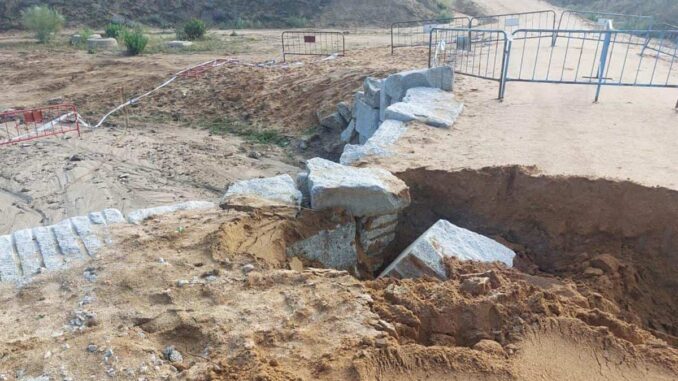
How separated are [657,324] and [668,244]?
84cm

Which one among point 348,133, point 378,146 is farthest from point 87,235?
point 348,133

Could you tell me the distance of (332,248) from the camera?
4.98 m

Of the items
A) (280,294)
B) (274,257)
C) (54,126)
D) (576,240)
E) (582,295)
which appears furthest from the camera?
(54,126)

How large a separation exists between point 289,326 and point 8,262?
2.27 meters

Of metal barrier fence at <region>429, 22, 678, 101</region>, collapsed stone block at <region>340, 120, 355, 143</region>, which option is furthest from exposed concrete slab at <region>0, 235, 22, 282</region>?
metal barrier fence at <region>429, 22, 678, 101</region>

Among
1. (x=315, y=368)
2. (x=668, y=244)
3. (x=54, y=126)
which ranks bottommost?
(x=54, y=126)

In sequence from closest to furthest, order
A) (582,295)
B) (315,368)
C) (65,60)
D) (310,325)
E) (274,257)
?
1. (315,368)
2. (310,325)
3. (582,295)
4. (274,257)
5. (65,60)

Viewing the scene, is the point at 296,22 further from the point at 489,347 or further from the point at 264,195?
the point at 489,347

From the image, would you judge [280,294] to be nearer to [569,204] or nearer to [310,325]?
[310,325]

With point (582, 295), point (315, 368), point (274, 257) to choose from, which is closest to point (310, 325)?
point (315, 368)

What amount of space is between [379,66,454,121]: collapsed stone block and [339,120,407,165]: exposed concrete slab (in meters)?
1.73

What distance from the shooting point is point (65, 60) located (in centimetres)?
1703

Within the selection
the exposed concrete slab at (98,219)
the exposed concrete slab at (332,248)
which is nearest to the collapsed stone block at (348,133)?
the exposed concrete slab at (332,248)

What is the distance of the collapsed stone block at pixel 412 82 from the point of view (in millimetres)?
8906
